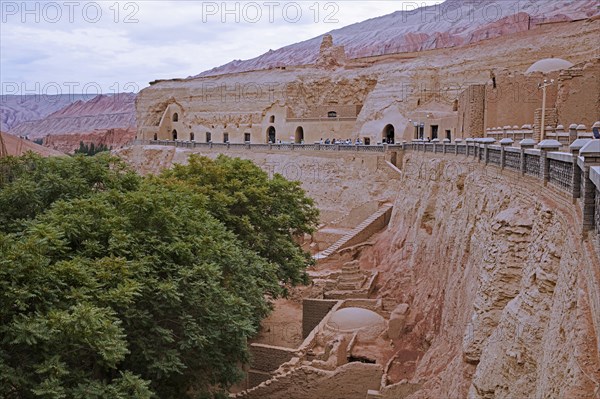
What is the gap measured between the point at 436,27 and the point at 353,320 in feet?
321

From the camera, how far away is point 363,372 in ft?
46.5

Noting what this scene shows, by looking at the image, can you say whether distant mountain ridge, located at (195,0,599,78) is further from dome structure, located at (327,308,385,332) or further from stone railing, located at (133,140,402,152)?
dome structure, located at (327,308,385,332)

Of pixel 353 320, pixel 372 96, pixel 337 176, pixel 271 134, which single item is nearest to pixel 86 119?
pixel 271 134

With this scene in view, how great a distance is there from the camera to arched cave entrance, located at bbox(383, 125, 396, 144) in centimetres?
4125

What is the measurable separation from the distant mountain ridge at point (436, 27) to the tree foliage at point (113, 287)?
2536 inches

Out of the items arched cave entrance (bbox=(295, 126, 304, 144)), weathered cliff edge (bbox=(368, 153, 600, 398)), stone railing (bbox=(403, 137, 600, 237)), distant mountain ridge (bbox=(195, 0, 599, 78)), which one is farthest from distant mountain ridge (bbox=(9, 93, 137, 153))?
stone railing (bbox=(403, 137, 600, 237))

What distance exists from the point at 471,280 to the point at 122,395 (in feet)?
20.7

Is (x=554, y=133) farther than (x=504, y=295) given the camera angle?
Yes

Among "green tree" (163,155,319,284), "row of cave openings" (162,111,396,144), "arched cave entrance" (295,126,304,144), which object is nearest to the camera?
"green tree" (163,155,319,284)

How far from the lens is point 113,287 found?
1093 cm

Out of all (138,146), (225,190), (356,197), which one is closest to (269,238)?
(225,190)

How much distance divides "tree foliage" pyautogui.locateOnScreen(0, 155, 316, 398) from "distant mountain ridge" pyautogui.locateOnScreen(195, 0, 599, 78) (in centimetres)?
6442

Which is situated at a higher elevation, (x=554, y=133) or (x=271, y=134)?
(x=271, y=134)

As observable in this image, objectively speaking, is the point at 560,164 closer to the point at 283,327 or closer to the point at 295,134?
the point at 283,327
